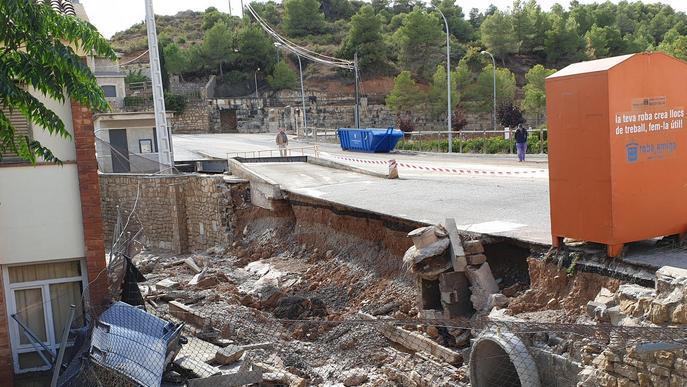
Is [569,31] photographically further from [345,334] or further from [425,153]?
[345,334]

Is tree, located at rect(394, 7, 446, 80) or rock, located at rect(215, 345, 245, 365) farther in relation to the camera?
tree, located at rect(394, 7, 446, 80)

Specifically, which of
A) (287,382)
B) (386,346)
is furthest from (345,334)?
(287,382)

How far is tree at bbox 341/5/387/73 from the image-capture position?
7856cm

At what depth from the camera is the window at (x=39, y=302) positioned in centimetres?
1091

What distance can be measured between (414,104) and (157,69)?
4015 centimetres

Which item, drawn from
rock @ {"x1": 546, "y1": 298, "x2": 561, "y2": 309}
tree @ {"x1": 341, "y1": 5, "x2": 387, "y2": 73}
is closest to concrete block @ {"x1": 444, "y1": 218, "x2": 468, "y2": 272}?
rock @ {"x1": 546, "y1": 298, "x2": 561, "y2": 309}

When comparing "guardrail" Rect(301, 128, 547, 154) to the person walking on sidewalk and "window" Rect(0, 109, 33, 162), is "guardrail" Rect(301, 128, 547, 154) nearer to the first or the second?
the person walking on sidewalk

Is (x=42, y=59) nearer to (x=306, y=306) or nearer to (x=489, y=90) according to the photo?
(x=306, y=306)

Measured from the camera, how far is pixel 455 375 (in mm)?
9234

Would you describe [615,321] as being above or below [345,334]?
above

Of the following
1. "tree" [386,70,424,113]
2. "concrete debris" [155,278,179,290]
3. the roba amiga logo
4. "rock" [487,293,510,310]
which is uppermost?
"tree" [386,70,424,113]

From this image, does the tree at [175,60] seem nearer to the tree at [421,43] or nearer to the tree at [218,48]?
the tree at [218,48]

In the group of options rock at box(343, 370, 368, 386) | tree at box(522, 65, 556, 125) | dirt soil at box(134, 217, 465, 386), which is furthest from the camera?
tree at box(522, 65, 556, 125)

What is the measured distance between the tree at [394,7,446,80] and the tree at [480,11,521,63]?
7.08 meters
